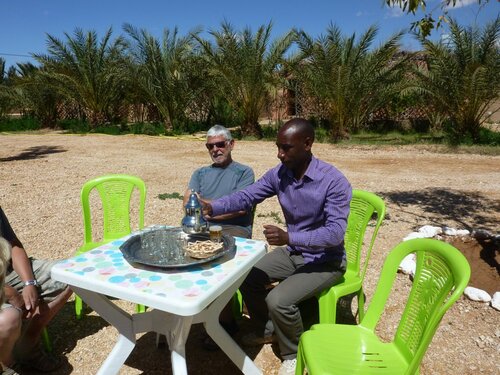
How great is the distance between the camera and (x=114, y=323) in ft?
7.25

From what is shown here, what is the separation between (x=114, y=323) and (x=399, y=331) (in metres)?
1.53

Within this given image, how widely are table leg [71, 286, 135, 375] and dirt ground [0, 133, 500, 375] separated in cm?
51

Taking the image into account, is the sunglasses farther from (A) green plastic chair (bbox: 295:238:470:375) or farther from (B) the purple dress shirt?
(A) green plastic chair (bbox: 295:238:470:375)

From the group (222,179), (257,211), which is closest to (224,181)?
(222,179)

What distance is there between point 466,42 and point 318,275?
1229cm

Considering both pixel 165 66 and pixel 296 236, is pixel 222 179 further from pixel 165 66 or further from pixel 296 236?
pixel 165 66

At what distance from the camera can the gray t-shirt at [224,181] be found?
331 centimetres

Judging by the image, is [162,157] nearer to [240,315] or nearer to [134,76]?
[134,76]

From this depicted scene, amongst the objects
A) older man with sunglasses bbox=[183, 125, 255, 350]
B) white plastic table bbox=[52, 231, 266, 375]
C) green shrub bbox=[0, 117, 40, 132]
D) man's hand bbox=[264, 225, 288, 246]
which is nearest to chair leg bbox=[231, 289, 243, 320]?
older man with sunglasses bbox=[183, 125, 255, 350]

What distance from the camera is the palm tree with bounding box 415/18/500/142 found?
11648mm

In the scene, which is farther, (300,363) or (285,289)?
(285,289)

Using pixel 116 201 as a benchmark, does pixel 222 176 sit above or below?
above

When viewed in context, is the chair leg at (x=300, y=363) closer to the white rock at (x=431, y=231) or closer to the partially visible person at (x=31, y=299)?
the partially visible person at (x=31, y=299)

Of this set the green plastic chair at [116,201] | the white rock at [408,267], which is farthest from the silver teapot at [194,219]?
the white rock at [408,267]
